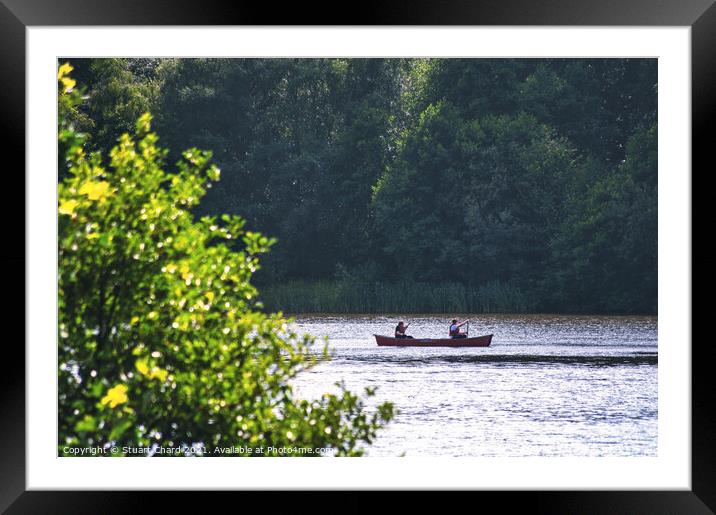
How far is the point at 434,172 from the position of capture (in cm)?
2417

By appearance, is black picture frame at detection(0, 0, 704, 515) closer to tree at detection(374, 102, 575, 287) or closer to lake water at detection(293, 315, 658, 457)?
lake water at detection(293, 315, 658, 457)

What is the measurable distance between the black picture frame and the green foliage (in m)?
0.19

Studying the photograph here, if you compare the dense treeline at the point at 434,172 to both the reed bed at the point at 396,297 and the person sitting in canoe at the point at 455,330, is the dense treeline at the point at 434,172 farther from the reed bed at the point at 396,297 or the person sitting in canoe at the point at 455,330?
the person sitting in canoe at the point at 455,330

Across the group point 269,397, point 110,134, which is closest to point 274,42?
point 269,397

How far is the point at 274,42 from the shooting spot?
339 centimetres

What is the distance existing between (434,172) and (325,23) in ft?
69.5

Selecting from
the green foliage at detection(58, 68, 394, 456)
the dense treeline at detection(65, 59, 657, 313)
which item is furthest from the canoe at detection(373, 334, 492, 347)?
the green foliage at detection(58, 68, 394, 456)

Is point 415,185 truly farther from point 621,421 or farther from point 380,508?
point 380,508

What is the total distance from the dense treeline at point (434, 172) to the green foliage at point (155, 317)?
1731 centimetres

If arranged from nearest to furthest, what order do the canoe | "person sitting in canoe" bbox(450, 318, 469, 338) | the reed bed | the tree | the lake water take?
the lake water < the canoe < "person sitting in canoe" bbox(450, 318, 469, 338) < the reed bed < the tree

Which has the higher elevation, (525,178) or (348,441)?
(525,178)

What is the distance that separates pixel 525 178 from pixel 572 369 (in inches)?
384

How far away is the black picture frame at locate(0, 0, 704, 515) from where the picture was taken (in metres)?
3.12

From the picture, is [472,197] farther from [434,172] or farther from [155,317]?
[155,317]
